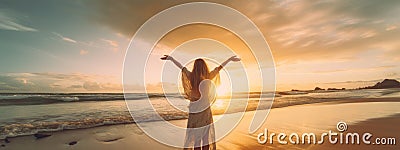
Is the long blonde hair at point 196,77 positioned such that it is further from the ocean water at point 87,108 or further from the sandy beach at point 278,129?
the sandy beach at point 278,129

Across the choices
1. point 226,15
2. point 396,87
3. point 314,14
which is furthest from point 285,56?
point 396,87

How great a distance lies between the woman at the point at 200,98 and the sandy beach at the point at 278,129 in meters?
0.79

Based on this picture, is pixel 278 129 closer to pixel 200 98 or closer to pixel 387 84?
pixel 200 98

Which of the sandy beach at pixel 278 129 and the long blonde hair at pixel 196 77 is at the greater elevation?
the long blonde hair at pixel 196 77

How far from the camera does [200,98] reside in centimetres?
225

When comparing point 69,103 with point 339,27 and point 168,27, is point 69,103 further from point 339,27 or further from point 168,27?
point 339,27

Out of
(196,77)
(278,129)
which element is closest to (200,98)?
(196,77)

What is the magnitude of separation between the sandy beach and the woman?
79cm

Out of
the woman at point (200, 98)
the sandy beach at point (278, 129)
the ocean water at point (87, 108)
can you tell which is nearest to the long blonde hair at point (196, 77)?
the woman at point (200, 98)

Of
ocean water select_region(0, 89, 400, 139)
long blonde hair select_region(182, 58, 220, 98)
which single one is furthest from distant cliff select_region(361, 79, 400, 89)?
long blonde hair select_region(182, 58, 220, 98)

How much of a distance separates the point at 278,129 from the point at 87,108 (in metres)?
3.03

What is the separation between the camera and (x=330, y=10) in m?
3.84

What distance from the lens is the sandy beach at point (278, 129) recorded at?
3.12 meters

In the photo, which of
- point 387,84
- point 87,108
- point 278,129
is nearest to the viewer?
point 278,129
